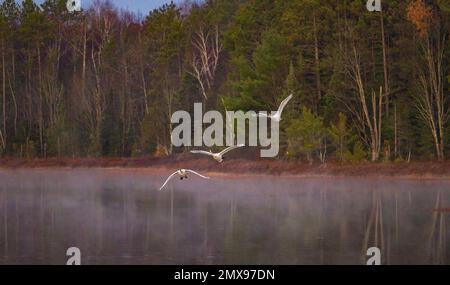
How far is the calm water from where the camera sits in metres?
19.9

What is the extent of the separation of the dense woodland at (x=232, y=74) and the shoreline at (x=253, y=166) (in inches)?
47.2

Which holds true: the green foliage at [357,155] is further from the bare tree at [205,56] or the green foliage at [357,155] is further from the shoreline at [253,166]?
the bare tree at [205,56]

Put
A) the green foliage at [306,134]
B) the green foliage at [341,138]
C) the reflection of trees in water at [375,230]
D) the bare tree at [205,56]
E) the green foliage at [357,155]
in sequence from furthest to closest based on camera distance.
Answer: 1. the bare tree at [205,56]
2. the green foliage at [306,134]
3. the green foliage at [341,138]
4. the green foliage at [357,155]
5. the reflection of trees in water at [375,230]

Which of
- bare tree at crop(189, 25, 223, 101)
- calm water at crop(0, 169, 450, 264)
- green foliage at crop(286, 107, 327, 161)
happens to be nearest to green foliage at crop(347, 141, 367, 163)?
green foliage at crop(286, 107, 327, 161)

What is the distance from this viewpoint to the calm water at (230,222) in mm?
19938

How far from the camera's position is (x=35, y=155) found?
61.2 meters

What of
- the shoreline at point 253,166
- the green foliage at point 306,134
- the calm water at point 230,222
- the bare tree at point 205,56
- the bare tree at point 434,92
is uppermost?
the bare tree at point 205,56

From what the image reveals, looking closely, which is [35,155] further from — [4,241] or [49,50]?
[4,241]

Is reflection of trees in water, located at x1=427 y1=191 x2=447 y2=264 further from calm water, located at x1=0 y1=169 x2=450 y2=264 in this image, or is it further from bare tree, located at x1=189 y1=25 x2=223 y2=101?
bare tree, located at x1=189 y1=25 x2=223 y2=101

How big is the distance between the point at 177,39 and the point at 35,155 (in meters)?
12.7

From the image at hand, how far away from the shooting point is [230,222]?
85.3ft

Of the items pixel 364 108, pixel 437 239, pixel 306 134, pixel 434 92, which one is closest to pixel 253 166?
pixel 306 134

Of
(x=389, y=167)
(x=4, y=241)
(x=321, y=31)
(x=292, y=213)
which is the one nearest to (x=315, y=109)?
(x=321, y=31)

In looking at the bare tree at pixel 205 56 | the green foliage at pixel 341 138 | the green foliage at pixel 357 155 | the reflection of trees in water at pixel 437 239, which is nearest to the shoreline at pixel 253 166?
the green foliage at pixel 357 155
